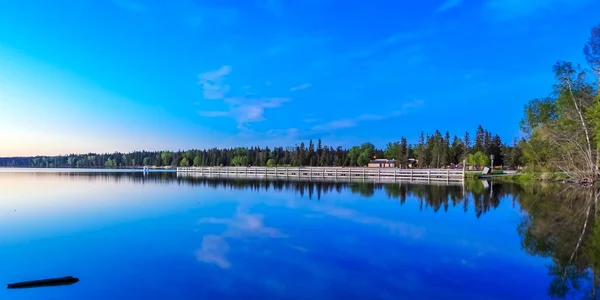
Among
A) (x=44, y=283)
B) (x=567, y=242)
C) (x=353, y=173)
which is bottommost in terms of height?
(x=44, y=283)

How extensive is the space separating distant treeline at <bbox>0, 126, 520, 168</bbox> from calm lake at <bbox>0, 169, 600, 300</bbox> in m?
68.3

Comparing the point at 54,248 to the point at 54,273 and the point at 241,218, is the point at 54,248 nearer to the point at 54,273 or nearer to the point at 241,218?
the point at 54,273

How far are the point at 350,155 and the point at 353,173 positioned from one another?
64.7m

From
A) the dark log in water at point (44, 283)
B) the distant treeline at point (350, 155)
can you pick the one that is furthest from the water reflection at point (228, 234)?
the distant treeline at point (350, 155)

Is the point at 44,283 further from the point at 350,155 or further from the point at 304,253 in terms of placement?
the point at 350,155

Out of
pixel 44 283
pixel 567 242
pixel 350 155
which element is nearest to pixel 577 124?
pixel 567 242

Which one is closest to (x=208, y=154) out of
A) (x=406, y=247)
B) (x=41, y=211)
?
(x=41, y=211)

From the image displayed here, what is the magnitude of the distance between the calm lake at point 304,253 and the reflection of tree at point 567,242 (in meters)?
0.03

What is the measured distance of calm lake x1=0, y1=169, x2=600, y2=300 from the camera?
7043mm

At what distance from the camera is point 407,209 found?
1858cm

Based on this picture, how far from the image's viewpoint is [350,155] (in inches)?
4820

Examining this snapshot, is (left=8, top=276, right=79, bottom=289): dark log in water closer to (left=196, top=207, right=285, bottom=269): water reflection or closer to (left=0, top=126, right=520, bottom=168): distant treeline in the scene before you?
(left=196, top=207, right=285, bottom=269): water reflection

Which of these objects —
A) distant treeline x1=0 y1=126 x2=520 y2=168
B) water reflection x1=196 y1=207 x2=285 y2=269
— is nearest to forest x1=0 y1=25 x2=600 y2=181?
distant treeline x1=0 y1=126 x2=520 y2=168

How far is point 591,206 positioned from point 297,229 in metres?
14.6
